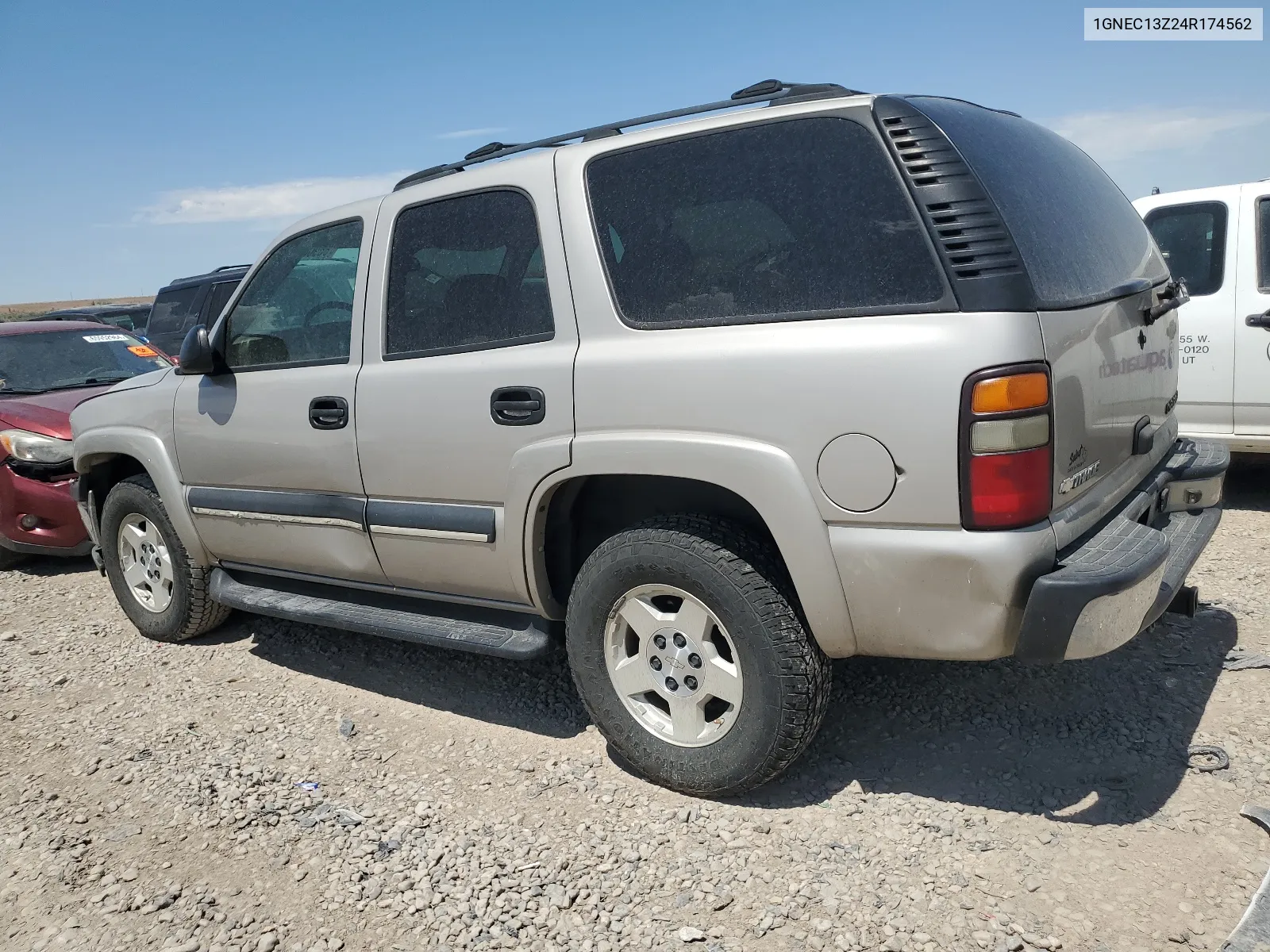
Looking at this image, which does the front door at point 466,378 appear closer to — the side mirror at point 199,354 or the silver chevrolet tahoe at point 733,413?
the silver chevrolet tahoe at point 733,413

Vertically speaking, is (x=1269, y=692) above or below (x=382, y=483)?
below

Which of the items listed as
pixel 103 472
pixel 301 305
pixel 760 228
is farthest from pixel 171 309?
pixel 760 228

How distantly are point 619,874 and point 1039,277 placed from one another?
1966 mm

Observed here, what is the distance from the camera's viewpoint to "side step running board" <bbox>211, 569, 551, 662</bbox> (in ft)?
11.1

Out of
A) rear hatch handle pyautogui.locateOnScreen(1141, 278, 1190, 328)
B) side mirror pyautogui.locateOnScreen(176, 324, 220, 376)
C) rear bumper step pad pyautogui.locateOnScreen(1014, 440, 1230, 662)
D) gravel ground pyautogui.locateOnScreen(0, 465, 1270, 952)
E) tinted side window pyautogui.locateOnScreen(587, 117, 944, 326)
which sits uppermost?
tinted side window pyautogui.locateOnScreen(587, 117, 944, 326)

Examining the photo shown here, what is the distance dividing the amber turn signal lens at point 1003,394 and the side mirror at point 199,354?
315cm

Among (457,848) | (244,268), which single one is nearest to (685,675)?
(457,848)

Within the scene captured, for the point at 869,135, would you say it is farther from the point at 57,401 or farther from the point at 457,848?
the point at 57,401

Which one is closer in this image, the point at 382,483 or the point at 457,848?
the point at 457,848

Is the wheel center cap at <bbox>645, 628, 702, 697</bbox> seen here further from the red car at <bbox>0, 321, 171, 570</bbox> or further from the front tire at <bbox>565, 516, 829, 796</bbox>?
the red car at <bbox>0, 321, 171, 570</bbox>

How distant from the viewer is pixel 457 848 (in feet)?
9.52

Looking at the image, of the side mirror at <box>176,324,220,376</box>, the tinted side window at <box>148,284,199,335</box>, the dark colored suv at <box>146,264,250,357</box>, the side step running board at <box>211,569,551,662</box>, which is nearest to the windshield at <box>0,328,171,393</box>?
the dark colored suv at <box>146,264,250,357</box>

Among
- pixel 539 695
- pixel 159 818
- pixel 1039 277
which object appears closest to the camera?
pixel 1039 277

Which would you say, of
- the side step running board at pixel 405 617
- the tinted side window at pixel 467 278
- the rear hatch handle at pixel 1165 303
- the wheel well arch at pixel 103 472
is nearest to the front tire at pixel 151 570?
the wheel well arch at pixel 103 472
